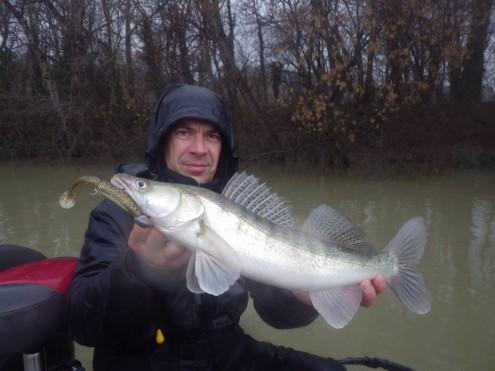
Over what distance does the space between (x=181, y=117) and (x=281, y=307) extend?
4.20 feet

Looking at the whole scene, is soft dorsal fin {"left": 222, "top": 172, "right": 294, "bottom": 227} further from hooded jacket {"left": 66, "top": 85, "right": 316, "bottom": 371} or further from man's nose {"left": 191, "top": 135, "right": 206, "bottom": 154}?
man's nose {"left": 191, "top": 135, "right": 206, "bottom": 154}

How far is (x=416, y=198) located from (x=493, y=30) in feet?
31.3

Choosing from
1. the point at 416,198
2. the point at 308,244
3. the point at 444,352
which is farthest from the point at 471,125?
the point at 308,244

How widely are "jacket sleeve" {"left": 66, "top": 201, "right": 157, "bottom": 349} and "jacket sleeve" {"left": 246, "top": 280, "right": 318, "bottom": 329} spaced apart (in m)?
0.75

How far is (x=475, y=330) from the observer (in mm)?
3738

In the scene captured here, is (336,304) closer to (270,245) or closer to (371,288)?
(371,288)

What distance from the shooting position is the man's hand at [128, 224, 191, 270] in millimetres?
1769

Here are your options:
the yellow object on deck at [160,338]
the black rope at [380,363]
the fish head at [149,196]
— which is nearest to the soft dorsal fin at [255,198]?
the fish head at [149,196]

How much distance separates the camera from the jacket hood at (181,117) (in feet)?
8.30

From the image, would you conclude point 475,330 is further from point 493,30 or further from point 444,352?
point 493,30

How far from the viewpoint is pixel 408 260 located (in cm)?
227

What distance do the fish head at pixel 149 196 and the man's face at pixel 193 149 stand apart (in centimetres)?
85

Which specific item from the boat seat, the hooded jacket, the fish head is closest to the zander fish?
the fish head

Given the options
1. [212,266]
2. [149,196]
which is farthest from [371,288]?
[149,196]
